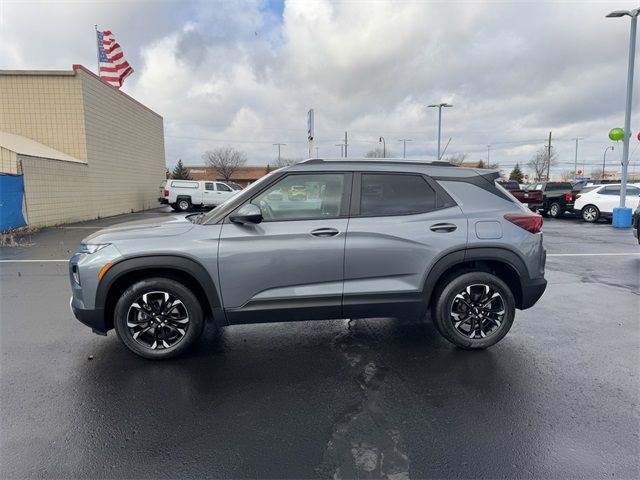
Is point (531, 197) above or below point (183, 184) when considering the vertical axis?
below

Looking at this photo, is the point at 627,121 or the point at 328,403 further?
the point at 627,121

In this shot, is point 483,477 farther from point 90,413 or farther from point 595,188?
point 595,188

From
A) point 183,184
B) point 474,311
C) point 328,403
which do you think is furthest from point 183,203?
point 328,403

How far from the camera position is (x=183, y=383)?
335 centimetres

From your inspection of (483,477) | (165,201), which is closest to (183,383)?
(483,477)

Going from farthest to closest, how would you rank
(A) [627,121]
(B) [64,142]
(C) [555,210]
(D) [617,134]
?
(C) [555,210] → (B) [64,142] → (D) [617,134] → (A) [627,121]

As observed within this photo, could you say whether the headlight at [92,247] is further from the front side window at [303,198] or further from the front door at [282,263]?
the front side window at [303,198]

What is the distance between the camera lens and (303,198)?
3832 millimetres

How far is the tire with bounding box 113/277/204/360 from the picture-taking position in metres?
3.59

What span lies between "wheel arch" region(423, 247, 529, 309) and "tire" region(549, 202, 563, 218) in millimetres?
17875

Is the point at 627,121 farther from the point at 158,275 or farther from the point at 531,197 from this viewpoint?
the point at 158,275

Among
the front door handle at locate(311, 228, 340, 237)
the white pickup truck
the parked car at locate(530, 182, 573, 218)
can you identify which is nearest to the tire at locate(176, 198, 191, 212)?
the white pickup truck

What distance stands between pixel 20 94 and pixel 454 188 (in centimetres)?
2043

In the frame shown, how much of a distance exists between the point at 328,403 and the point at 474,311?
1.78 m
